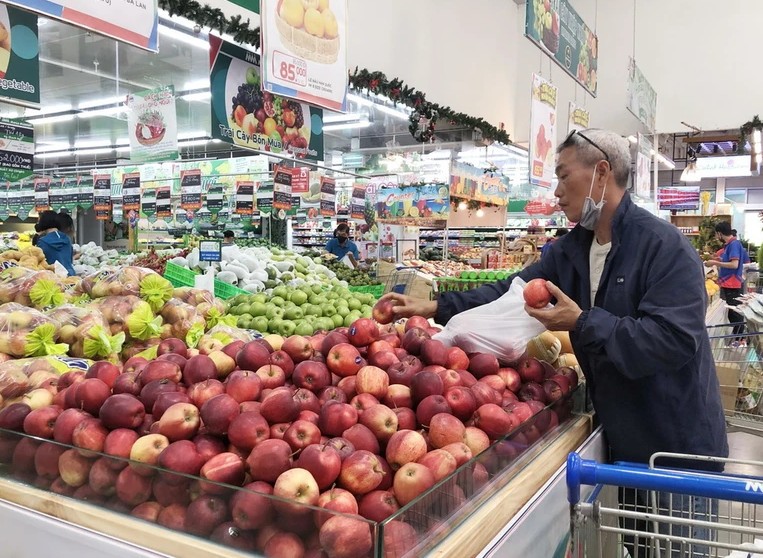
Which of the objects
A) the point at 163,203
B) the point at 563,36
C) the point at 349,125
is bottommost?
the point at 163,203

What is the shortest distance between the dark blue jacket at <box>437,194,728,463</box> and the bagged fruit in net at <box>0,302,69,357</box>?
2.15m

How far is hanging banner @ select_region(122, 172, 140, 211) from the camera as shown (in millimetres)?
11898

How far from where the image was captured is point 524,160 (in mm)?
15375

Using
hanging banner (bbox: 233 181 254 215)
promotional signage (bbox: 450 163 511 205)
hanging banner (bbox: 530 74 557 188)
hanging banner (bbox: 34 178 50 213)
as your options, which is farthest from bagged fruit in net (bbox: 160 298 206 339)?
hanging banner (bbox: 34 178 50 213)

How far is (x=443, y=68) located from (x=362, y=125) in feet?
13.6

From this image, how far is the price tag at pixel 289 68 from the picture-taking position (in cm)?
359

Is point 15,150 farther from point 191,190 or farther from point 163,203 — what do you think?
point 163,203

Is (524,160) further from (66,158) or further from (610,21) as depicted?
(66,158)

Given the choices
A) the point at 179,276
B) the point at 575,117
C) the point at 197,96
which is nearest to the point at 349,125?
the point at 197,96

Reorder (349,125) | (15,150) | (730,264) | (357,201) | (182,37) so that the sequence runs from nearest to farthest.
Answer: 1. (182,37)
2. (15,150)
3. (730,264)
4. (357,201)
5. (349,125)

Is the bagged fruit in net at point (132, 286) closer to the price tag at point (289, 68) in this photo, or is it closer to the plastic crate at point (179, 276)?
the plastic crate at point (179, 276)

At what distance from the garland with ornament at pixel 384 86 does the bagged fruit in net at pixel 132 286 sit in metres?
2.68

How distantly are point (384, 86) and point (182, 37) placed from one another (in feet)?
9.26

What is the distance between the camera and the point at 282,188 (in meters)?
8.96
